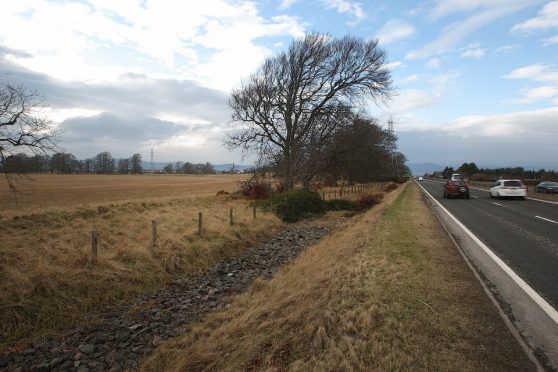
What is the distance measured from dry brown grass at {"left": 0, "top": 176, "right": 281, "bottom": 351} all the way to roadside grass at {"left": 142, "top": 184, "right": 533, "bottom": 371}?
118 inches

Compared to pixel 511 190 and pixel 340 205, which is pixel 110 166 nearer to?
pixel 340 205

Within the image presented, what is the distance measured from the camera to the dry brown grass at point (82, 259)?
773cm

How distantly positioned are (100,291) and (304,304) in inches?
216

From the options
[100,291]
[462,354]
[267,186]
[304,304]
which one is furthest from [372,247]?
[267,186]

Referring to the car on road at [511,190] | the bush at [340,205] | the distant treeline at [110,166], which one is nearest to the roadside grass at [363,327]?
the bush at [340,205]

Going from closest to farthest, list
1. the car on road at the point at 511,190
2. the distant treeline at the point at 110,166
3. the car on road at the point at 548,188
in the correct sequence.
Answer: the car on road at the point at 511,190 → the car on road at the point at 548,188 → the distant treeline at the point at 110,166

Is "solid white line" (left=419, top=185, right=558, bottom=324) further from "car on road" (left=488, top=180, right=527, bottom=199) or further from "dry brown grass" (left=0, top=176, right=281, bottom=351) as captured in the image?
"car on road" (left=488, top=180, right=527, bottom=199)

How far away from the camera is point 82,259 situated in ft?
32.3

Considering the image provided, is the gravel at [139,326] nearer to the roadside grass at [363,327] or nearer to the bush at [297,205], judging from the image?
the roadside grass at [363,327]

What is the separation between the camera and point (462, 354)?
162 inches

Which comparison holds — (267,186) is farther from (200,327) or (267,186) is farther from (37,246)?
(200,327)

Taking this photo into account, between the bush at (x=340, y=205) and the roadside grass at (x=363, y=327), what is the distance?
1947 cm

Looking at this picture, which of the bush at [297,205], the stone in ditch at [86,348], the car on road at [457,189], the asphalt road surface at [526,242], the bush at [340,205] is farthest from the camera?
the car on road at [457,189]

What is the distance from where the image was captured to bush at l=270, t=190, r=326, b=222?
78.0 ft
